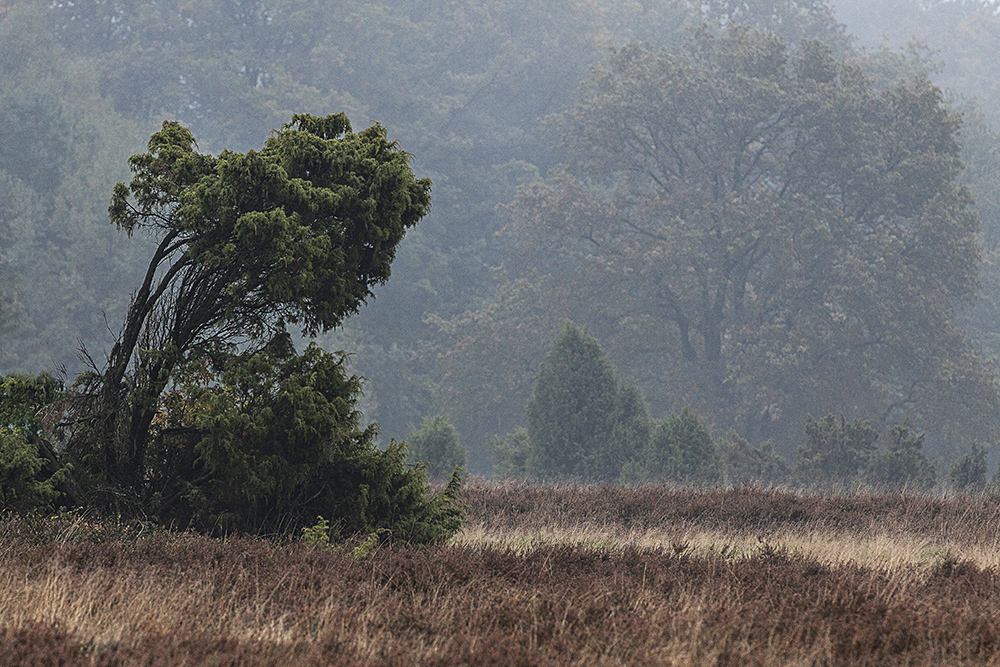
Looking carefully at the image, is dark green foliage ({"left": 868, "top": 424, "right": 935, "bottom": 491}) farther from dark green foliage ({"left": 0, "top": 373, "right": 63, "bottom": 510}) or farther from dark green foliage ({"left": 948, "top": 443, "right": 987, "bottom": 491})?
dark green foliage ({"left": 0, "top": 373, "right": 63, "bottom": 510})

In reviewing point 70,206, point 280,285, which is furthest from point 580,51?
point 280,285

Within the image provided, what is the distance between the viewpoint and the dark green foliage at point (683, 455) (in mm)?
21500

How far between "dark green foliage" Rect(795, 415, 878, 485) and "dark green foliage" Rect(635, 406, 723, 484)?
2.05m

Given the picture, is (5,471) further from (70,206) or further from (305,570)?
(70,206)

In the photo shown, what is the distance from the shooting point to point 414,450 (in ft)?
74.6

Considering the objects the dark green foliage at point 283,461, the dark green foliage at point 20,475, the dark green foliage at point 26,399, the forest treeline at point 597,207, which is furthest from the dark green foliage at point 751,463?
the dark green foliage at point 20,475

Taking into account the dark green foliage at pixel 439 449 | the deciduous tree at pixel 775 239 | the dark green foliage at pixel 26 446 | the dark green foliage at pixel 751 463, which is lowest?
the dark green foliage at pixel 26 446

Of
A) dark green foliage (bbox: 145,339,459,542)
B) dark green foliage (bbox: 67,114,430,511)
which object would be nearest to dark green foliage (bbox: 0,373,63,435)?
dark green foliage (bbox: 67,114,430,511)

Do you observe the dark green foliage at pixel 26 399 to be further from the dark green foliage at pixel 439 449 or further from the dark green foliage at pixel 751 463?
the dark green foliage at pixel 751 463

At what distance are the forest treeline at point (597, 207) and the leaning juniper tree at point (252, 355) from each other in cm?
1608

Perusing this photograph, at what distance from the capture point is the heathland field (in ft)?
14.4

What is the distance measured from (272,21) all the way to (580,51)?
1589 centimetres

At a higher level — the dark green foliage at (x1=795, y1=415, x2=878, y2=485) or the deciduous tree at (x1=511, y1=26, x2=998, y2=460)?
the deciduous tree at (x1=511, y1=26, x2=998, y2=460)

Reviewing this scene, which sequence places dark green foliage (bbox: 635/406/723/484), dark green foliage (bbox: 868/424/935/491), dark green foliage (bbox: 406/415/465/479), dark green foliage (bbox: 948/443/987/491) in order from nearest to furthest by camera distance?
dark green foliage (bbox: 948/443/987/491) → dark green foliage (bbox: 868/424/935/491) → dark green foliage (bbox: 635/406/723/484) → dark green foliage (bbox: 406/415/465/479)
